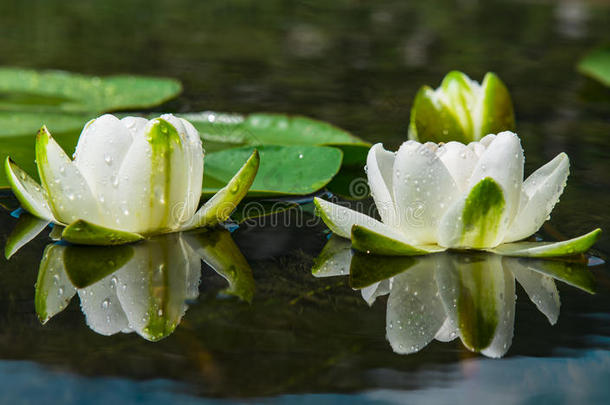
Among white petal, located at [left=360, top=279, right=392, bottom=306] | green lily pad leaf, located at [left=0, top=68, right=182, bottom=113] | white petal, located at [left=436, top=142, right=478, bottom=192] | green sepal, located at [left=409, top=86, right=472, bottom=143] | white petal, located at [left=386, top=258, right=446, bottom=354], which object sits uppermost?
white petal, located at [left=436, top=142, right=478, bottom=192]

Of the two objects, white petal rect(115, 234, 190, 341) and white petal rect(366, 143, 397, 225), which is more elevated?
white petal rect(366, 143, 397, 225)

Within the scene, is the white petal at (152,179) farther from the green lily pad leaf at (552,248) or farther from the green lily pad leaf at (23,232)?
the green lily pad leaf at (552,248)

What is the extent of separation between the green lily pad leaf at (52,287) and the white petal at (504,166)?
82 centimetres

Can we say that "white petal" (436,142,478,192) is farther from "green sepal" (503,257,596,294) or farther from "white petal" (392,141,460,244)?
"green sepal" (503,257,596,294)

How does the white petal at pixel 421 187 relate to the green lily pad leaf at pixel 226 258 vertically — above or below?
above

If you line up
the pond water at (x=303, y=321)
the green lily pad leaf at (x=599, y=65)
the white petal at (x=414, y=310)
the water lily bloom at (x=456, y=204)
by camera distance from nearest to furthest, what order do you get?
1. the pond water at (x=303, y=321)
2. the white petal at (x=414, y=310)
3. the water lily bloom at (x=456, y=204)
4. the green lily pad leaf at (x=599, y=65)

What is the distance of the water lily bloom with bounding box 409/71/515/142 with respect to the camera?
96.9 inches

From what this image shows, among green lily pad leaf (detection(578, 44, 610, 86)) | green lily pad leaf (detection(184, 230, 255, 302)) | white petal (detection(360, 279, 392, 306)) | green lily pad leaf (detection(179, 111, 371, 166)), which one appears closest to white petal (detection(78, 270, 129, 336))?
green lily pad leaf (detection(184, 230, 255, 302))

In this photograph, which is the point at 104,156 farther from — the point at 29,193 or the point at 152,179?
the point at 29,193

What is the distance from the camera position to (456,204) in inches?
59.6

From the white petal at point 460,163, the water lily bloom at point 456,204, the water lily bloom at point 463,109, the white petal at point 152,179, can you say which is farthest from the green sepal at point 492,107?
the white petal at point 152,179

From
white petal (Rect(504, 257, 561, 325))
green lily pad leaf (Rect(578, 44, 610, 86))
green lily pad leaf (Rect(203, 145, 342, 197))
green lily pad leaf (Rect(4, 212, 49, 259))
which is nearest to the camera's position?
white petal (Rect(504, 257, 561, 325))

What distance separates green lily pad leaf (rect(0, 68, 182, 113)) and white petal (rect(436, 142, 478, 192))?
1.58 meters

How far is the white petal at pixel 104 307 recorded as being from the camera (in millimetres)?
1291
